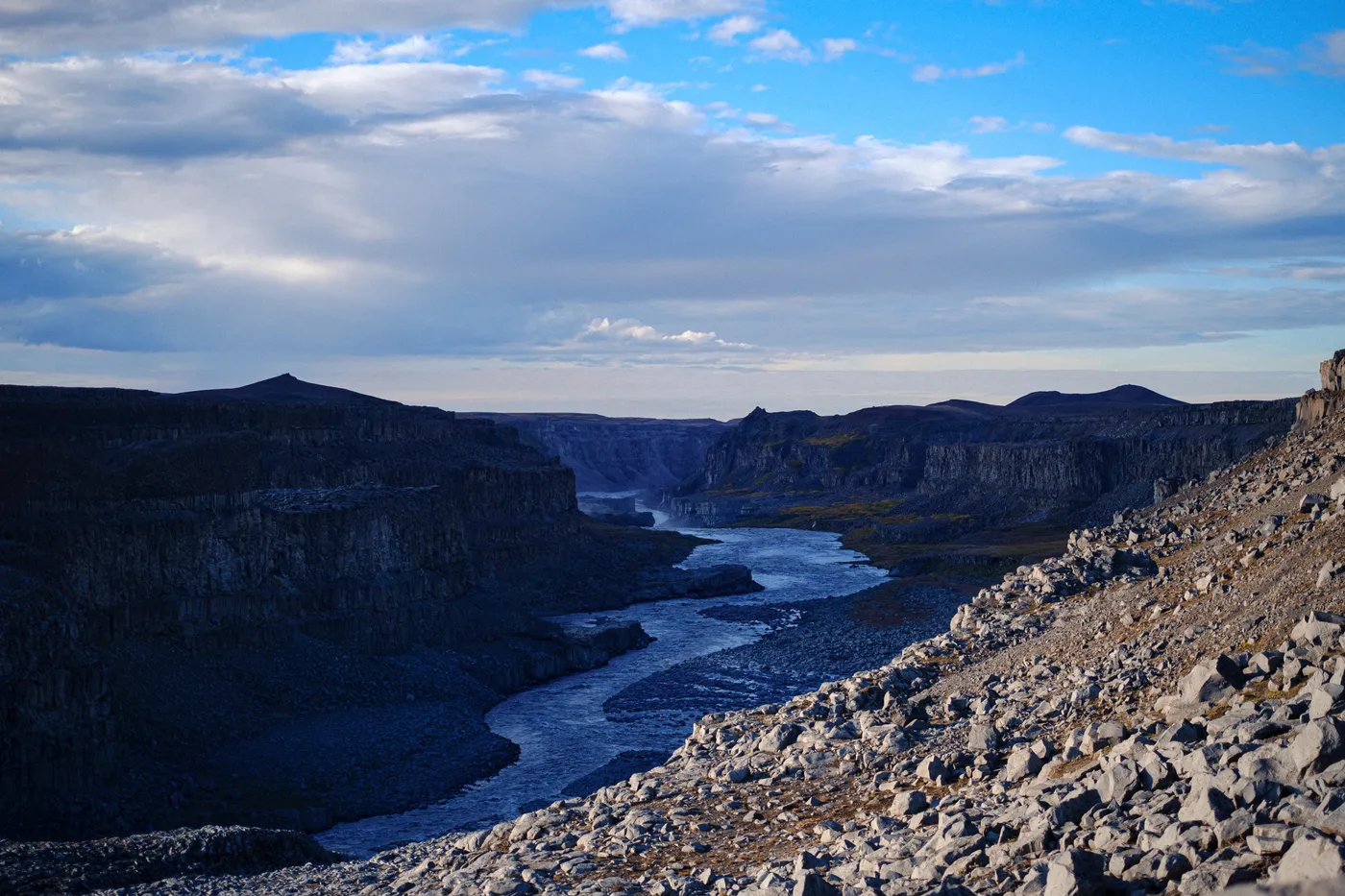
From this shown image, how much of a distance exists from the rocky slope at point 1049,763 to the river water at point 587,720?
43.1 feet

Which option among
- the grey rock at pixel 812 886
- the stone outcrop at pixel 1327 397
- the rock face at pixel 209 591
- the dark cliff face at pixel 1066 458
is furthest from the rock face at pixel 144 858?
the dark cliff face at pixel 1066 458

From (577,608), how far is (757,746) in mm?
68722

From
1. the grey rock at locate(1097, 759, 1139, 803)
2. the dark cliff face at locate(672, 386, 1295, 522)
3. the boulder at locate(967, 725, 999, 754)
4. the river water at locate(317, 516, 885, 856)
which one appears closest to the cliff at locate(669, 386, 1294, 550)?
the dark cliff face at locate(672, 386, 1295, 522)

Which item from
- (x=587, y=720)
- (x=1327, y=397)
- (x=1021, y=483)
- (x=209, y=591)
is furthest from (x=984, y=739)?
(x=1021, y=483)

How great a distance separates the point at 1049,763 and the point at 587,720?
40.4 m

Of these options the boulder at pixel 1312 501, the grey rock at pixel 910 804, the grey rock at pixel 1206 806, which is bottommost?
the grey rock at pixel 910 804

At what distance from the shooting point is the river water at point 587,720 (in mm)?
40406

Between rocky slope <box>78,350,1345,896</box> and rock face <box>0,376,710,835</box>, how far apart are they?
604 inches

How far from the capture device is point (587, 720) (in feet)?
180

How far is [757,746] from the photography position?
23781 millimetres

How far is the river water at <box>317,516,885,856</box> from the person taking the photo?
1591 inches

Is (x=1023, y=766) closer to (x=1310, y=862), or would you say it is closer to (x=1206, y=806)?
(x=1206, y=806)

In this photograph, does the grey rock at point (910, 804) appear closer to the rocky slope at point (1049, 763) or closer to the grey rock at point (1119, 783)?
the rocky slope at point (1049, 763)

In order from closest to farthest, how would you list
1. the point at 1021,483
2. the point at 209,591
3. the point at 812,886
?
the point at 812,886 → the point at 209,591 → the point at 1021,483
